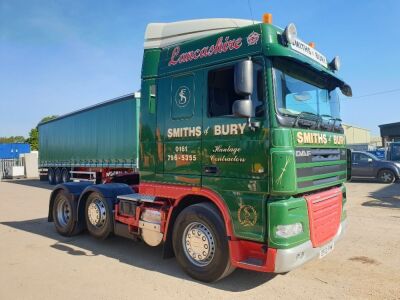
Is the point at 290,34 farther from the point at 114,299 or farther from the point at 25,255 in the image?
the point at 25,255

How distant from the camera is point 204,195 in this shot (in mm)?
4914

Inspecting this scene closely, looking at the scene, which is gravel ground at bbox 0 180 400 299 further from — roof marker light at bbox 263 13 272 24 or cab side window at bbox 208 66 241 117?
roof marker light at bbox 263 13 272 24

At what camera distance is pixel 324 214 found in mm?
4863

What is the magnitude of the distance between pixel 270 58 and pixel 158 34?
2147 mm

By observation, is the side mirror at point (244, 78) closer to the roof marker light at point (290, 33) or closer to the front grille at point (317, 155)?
the roof marker light at point (290, 33)

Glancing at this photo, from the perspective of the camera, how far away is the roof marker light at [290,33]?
441 cm

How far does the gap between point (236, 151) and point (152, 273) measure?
2.17 meters

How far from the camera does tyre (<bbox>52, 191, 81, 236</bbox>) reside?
7.38 meters

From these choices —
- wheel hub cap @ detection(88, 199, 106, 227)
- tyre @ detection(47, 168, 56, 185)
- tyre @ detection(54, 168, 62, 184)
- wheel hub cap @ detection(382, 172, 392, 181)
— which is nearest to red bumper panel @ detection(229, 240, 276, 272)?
wheel hub cap @ detection(88, 199, 106, 227)

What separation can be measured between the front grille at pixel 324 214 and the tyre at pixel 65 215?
471 centimetres

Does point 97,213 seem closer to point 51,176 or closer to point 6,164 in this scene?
point 51,176

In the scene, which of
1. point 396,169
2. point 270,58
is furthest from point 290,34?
point 396,169

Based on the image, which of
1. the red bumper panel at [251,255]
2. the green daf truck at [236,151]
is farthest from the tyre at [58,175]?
A: the red bumper panel at [251,255]

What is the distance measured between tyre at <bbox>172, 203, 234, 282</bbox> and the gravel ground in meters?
0.19
